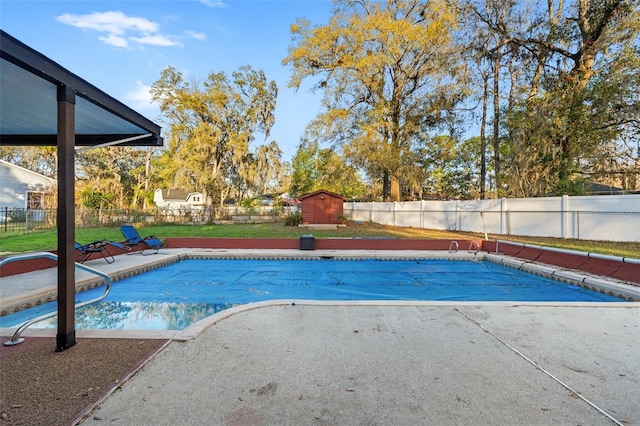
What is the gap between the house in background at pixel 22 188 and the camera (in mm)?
19594

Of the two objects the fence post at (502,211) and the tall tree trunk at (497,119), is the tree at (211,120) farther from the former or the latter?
the fence post at (502,211)

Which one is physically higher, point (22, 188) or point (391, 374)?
point (22, 188)

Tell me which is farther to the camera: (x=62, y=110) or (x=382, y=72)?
(x=382, y=72)

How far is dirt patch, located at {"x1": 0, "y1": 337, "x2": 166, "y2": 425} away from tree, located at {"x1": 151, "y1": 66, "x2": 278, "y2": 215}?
70.1 feet

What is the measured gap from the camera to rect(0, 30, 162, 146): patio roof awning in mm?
2508

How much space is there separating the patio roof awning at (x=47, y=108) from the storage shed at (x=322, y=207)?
44.5 feet

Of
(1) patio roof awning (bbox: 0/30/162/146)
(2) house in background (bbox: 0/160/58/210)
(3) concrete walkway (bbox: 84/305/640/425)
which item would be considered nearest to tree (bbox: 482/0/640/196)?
(3) concrete walkway (bbox: 84/305/640/425)

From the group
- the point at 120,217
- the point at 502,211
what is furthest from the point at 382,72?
the point at 120,217

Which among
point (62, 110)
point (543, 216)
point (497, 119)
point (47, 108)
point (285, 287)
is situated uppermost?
point (497, 119)

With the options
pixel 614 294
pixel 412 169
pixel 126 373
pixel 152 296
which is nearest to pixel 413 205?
pixel 412 169

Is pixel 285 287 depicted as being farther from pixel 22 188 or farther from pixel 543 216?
pixel 22 188

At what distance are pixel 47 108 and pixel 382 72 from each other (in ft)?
63.7

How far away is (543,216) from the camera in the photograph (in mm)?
11602

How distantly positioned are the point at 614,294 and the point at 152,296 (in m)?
8.72
